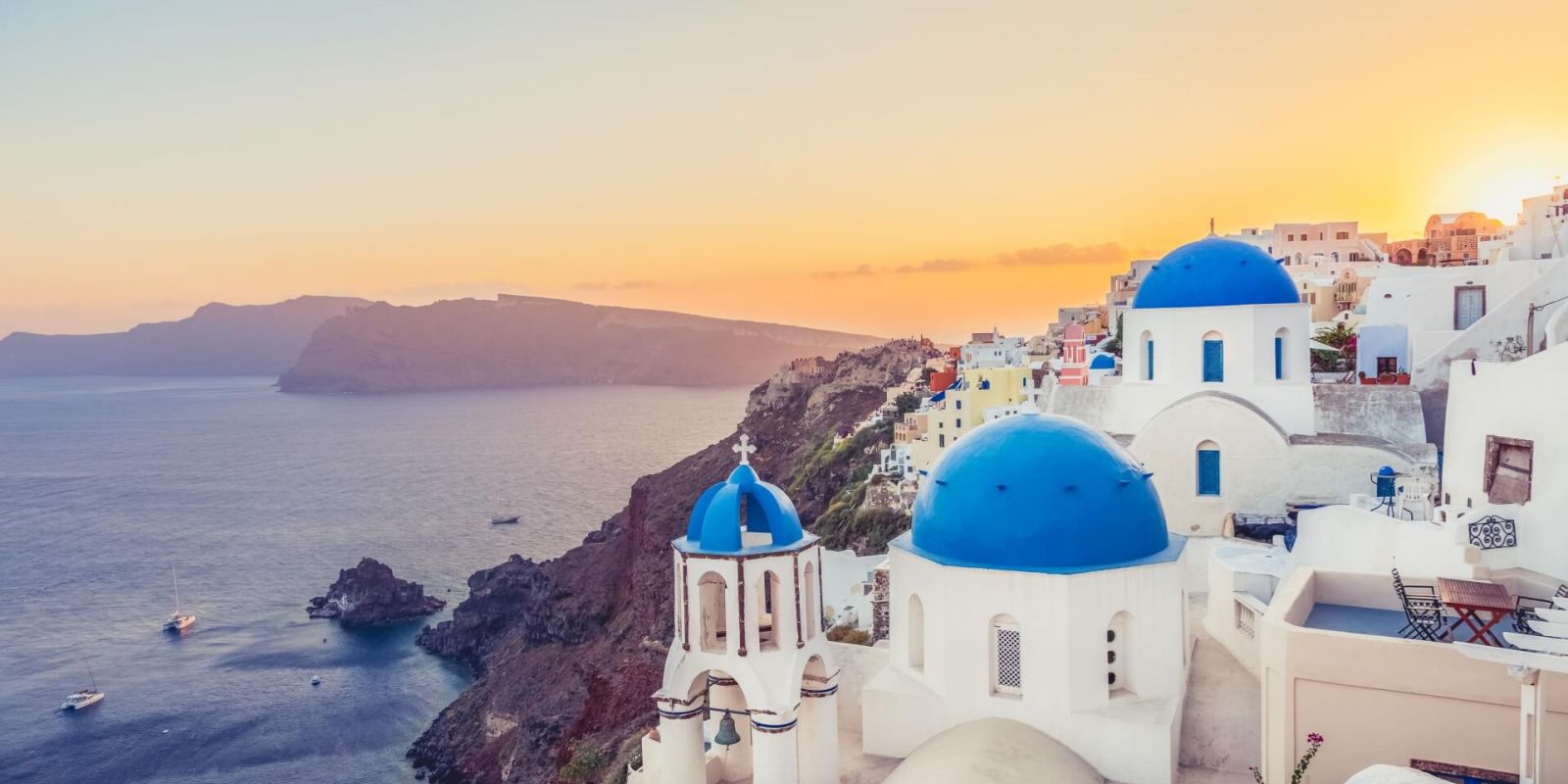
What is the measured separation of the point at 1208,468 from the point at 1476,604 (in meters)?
9.81

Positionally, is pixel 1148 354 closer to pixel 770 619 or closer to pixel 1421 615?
pixel 1421 615

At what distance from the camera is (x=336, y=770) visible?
3422 cm

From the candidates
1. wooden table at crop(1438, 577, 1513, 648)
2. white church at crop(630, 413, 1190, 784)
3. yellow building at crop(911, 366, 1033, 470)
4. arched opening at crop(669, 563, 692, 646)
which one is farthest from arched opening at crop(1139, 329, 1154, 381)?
yellow building at crop(911, 366, 1033, 470)

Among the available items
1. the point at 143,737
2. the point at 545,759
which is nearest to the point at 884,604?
the point at 545,759

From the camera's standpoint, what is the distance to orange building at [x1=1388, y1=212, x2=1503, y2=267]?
149 feet

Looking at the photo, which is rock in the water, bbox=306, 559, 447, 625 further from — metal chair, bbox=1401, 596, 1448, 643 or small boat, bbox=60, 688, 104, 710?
metal chair, bbox=1401, 596, 1448, 643

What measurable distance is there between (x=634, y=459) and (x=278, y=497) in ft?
126

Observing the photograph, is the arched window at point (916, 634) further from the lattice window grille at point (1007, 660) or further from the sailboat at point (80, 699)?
the sailboat at point (80, 699)

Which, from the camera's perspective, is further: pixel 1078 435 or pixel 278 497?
pixel 278 497

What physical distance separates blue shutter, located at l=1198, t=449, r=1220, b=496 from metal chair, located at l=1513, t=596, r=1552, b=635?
26.7 ft

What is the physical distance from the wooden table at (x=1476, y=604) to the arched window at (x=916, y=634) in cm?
527

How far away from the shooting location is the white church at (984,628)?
10.6 metres

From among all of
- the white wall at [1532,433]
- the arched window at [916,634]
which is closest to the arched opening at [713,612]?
the arched window at [916,634]

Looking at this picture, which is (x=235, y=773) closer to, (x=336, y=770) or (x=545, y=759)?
(x=336, y=770)
